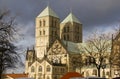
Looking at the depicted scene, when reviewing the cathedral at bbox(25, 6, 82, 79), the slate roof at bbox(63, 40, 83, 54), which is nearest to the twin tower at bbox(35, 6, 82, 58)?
the cathedral at bbox(25, 6, 82, 79)

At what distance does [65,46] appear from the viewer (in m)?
121

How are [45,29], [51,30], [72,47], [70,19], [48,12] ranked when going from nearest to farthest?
[72,47] < [45,29] < [51,30] < [48,12] < [70,19]

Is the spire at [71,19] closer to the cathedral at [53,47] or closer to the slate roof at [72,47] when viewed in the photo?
the cathedral at [53,47]

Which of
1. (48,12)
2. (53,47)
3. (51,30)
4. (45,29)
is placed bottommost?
(53,47)

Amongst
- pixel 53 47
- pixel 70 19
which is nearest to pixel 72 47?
pixel 53 47

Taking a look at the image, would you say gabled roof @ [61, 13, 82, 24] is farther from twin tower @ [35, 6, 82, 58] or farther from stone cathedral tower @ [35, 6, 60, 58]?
stone cathedral tower @ [35, 6, 60, 58]

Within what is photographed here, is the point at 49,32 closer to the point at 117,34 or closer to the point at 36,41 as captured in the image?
the point at 36,41

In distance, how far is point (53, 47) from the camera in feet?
406

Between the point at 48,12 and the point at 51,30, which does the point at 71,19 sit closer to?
the point at 48,12

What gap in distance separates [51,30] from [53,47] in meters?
10.6

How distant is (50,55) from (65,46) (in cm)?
606

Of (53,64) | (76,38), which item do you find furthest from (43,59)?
(76,38)

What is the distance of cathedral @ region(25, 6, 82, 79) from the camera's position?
11800 centimetres

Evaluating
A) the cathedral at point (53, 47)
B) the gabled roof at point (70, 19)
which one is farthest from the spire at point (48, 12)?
the gabled roof at point (70, 19)
